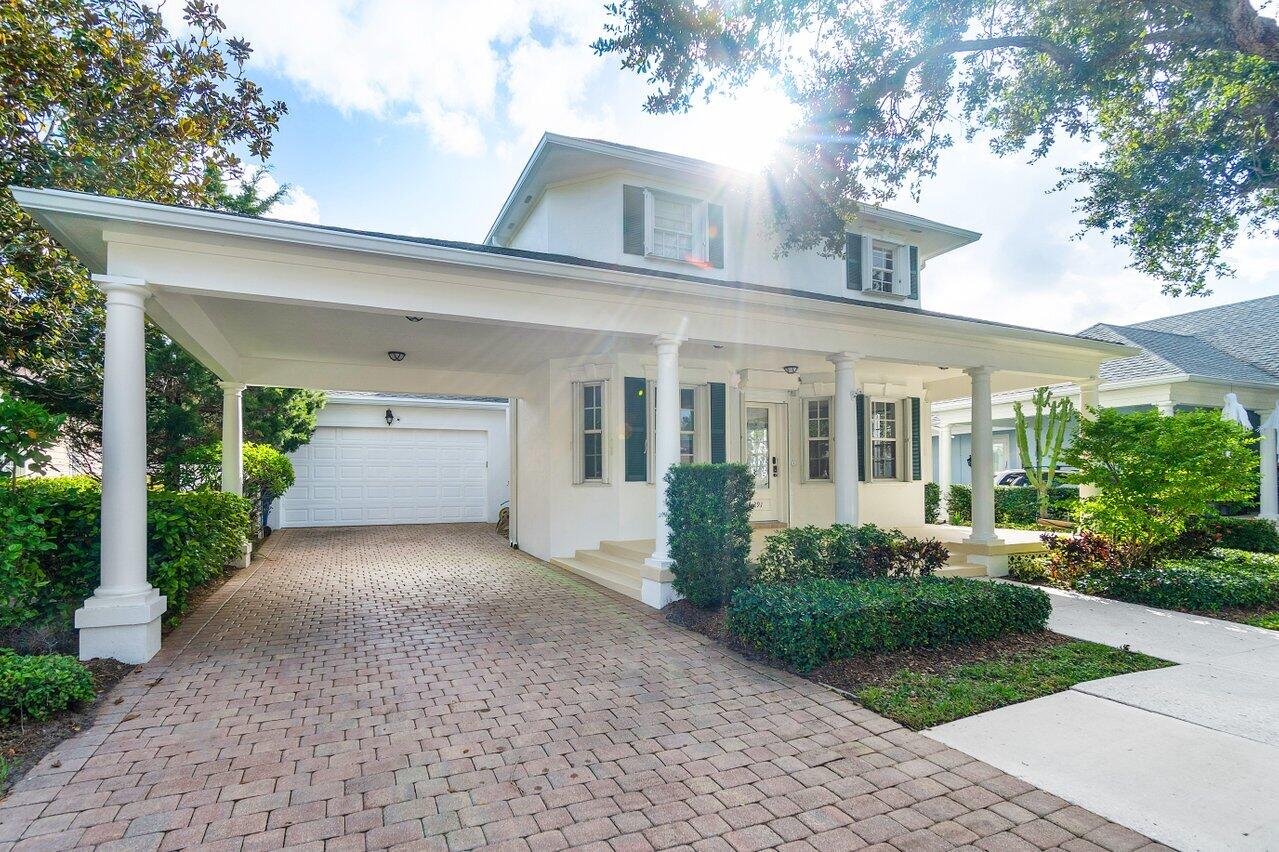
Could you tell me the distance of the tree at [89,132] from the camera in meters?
6.27

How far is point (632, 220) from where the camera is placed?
8875 millimetres

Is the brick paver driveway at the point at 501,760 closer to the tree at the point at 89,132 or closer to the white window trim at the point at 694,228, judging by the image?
the tree at the point at 89,132

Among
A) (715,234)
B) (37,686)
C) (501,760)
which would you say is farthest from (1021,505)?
(37,686)

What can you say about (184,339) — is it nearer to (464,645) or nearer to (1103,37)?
(464,645)

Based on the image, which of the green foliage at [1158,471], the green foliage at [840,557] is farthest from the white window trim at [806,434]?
the green foliage at [840,557]

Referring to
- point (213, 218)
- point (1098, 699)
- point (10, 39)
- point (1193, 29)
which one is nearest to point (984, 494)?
point (1098, 699)

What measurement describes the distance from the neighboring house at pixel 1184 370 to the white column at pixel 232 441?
51.5ft

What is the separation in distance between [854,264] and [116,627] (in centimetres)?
1047

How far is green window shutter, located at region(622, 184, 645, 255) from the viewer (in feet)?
28.9

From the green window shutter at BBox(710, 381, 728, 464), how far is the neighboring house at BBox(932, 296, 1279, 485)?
30.0 ft

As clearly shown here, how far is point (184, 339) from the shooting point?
6.55m

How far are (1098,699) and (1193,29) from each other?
519cm

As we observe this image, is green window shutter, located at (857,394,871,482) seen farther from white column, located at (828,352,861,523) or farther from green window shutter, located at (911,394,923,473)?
white column, located at (828,352,861,523)

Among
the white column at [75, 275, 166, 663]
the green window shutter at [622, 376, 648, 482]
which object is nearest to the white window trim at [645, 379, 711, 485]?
the green window shutter at [622, 376, 648, 482]
